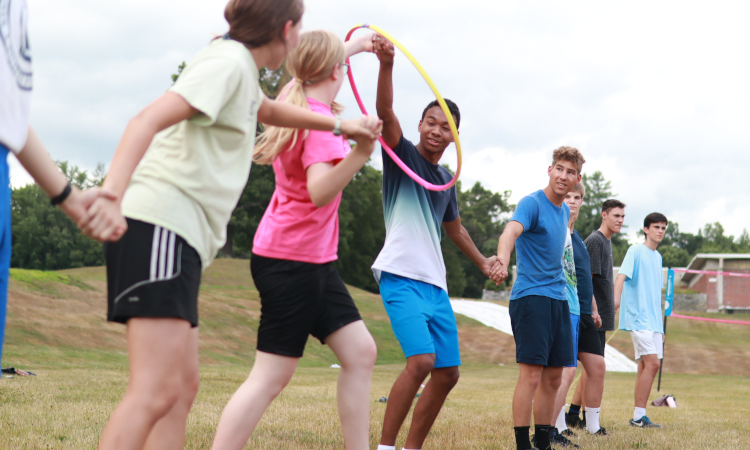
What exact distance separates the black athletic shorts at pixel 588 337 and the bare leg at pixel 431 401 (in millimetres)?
3075

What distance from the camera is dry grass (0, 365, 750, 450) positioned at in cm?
469

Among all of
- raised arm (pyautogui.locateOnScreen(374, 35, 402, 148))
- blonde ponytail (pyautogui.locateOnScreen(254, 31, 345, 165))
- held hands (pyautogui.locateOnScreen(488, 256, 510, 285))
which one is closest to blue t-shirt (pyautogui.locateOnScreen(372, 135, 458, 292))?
raised arm (pyautogui.locateOnScreen(374, 35, 402, 148))

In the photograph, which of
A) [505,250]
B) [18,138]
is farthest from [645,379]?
[18,138]

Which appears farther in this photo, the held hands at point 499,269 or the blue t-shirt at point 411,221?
the held hands at point 499,269

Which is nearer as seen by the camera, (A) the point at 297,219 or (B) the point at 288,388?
(A) the point at 297,219

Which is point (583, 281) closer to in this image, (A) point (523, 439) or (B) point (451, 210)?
(A) point (523, 439)

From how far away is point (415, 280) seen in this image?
399cm

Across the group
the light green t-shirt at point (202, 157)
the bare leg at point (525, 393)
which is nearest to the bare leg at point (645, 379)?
the bare leg at point (525, 393)

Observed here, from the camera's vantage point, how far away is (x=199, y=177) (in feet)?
7.14

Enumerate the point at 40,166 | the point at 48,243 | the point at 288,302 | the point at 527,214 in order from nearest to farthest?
the point at 40,166 < the point at 288,302 < the point at 527,214 < the point at 48,243

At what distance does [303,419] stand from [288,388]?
155 inches

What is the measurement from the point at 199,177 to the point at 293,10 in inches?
28.2

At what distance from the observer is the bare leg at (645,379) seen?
288 inches

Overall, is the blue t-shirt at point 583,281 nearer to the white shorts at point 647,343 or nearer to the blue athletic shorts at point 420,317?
the white shorts at point 647,343
